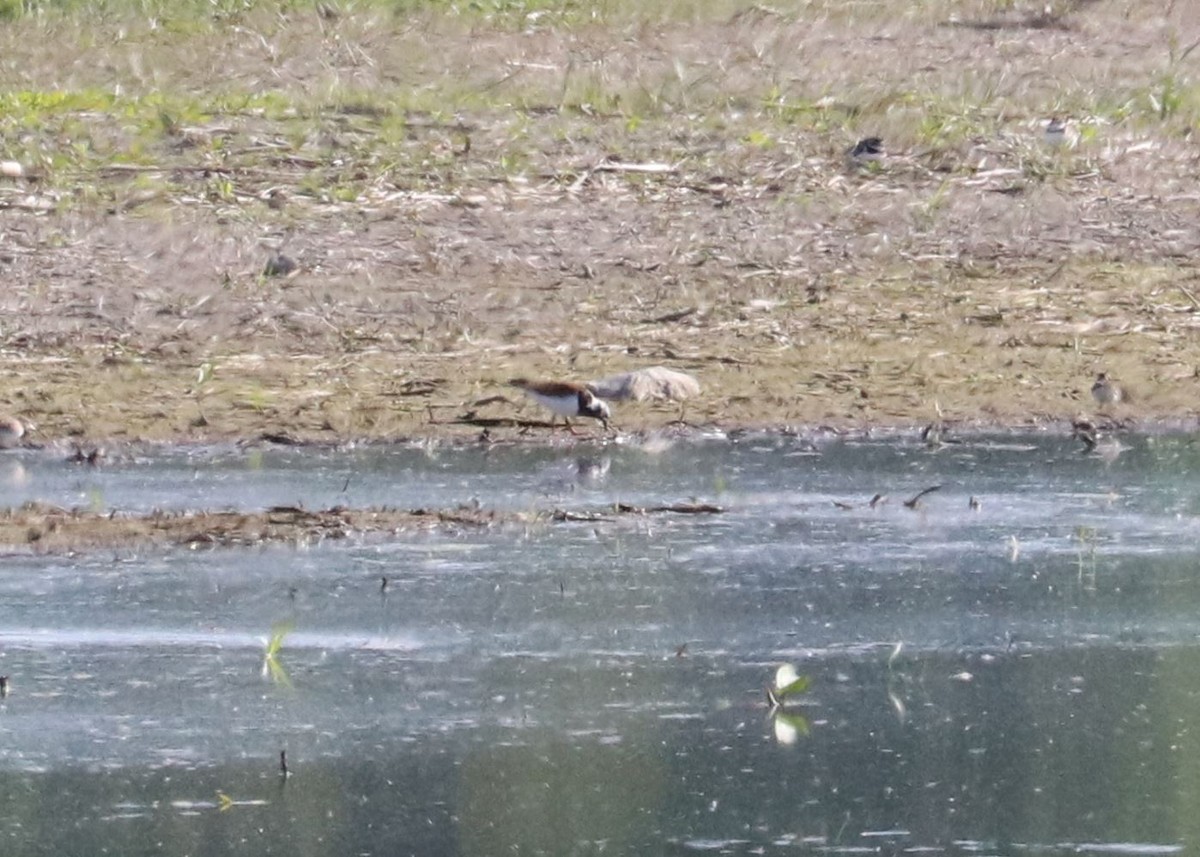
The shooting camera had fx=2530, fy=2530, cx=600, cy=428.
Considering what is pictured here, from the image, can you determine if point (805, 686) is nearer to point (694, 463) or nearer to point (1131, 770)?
point (1131, 770)

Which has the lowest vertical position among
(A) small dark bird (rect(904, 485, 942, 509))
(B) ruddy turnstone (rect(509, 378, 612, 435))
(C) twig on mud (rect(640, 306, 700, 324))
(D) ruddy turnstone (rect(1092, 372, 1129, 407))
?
(A) small dark bird (rect(904, 485, 942, 509))

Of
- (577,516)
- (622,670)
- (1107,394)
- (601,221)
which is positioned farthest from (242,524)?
(601,221)

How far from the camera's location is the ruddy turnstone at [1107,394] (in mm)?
8227

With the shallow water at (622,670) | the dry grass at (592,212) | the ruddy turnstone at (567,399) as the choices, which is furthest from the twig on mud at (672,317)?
the shallow water at (622,670)

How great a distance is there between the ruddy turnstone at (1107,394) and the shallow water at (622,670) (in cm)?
87

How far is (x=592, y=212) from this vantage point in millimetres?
9633

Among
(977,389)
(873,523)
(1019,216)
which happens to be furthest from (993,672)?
(1019,216)

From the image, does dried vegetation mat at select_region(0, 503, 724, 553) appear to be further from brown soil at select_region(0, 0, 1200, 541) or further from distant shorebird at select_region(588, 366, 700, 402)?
distant shorebird at select_region(588, 366, 700, 402)

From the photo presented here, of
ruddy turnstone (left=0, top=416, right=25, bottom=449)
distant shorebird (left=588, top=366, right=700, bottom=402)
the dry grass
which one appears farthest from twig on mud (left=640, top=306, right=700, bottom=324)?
ruddy turnstone (left=0, top=416, right=25, bottom=449)

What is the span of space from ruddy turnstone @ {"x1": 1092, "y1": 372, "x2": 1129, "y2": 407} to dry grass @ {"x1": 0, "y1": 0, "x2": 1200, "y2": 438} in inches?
3.0

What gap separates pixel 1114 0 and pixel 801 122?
7.03 feet

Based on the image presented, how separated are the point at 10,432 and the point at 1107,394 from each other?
349 cm

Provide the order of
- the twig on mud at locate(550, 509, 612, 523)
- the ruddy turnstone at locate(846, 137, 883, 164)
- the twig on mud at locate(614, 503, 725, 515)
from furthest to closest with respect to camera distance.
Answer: the ruddy turnstone at locate(846, 137, 883, 164), the twig on mud at locate(614, 503, 725, 515), the twig on mud at locate(550, 509, 612, 523)

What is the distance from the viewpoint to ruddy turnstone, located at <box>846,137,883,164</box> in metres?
10.2
